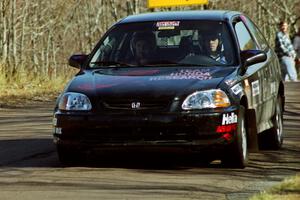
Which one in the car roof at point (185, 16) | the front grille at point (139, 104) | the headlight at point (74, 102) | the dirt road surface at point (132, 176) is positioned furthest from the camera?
the car roof at point (185, 16)

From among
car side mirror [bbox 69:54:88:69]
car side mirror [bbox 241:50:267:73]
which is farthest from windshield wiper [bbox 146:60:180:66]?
car side mirror [bbox 69:54:88:69]

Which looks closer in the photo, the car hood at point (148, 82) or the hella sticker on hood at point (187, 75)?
the car hood at point (148, 82)

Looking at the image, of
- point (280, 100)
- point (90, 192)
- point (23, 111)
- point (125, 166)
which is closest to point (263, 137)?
point (280, 100)

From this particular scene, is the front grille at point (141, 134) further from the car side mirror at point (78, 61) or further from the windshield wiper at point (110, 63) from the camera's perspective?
the car side mirror at point (78, 61)

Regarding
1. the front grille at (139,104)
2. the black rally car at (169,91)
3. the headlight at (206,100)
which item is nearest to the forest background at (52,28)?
the black rally car at (169,91)

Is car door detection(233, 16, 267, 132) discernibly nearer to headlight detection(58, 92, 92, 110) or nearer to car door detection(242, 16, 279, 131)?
car door detection(242, 16, 279, 131)

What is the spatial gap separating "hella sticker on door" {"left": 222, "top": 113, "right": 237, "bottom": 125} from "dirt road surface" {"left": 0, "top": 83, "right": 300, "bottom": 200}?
0.51 metres

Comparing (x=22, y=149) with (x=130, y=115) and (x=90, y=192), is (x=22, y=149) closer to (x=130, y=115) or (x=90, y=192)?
(x=130, y=115)

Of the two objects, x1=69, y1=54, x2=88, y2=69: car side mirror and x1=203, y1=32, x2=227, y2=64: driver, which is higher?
x1=203, y1=32, x2=227, y2=64: driver

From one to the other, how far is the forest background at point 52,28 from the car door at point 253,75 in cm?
993

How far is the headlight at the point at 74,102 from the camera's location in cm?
905

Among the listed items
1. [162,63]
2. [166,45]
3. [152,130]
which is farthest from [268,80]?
[152,130]

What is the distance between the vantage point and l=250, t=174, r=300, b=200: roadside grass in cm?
735

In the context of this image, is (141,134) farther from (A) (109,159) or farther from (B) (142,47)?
(B) (142,47)
